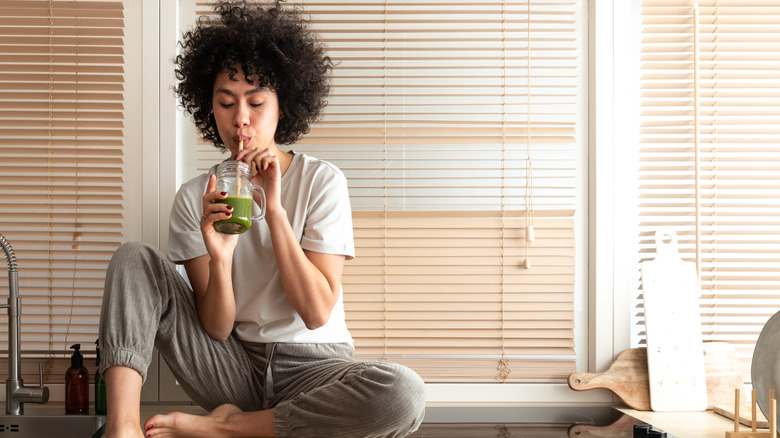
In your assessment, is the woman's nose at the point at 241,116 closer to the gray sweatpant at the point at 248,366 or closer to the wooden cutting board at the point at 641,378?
the gray sweatpant at the point at 248,366

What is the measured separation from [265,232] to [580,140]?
0.99 metres

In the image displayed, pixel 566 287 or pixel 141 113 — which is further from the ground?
pixel 141 113

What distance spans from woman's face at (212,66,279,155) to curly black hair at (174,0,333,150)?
0.07 feet

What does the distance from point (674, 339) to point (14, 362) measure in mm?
1788

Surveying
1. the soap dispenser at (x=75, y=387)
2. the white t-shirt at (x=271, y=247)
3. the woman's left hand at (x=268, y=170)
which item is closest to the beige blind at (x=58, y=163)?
the soap dispenser at (x=75, y=387)

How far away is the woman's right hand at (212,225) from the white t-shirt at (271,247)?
12 centimetres

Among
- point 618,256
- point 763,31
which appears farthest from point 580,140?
point 763,31

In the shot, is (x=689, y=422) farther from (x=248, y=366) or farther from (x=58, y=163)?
(x=58, y=163)

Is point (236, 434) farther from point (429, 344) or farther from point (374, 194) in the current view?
point (374, 194)

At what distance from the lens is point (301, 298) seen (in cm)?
154

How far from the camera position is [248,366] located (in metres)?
1.63

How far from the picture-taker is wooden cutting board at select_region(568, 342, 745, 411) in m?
1.95

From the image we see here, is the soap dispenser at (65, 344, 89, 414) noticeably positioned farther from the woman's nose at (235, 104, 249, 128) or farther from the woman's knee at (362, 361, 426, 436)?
the woman's knee at (362, 361, 426, 436)

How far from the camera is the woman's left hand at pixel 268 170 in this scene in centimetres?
151
